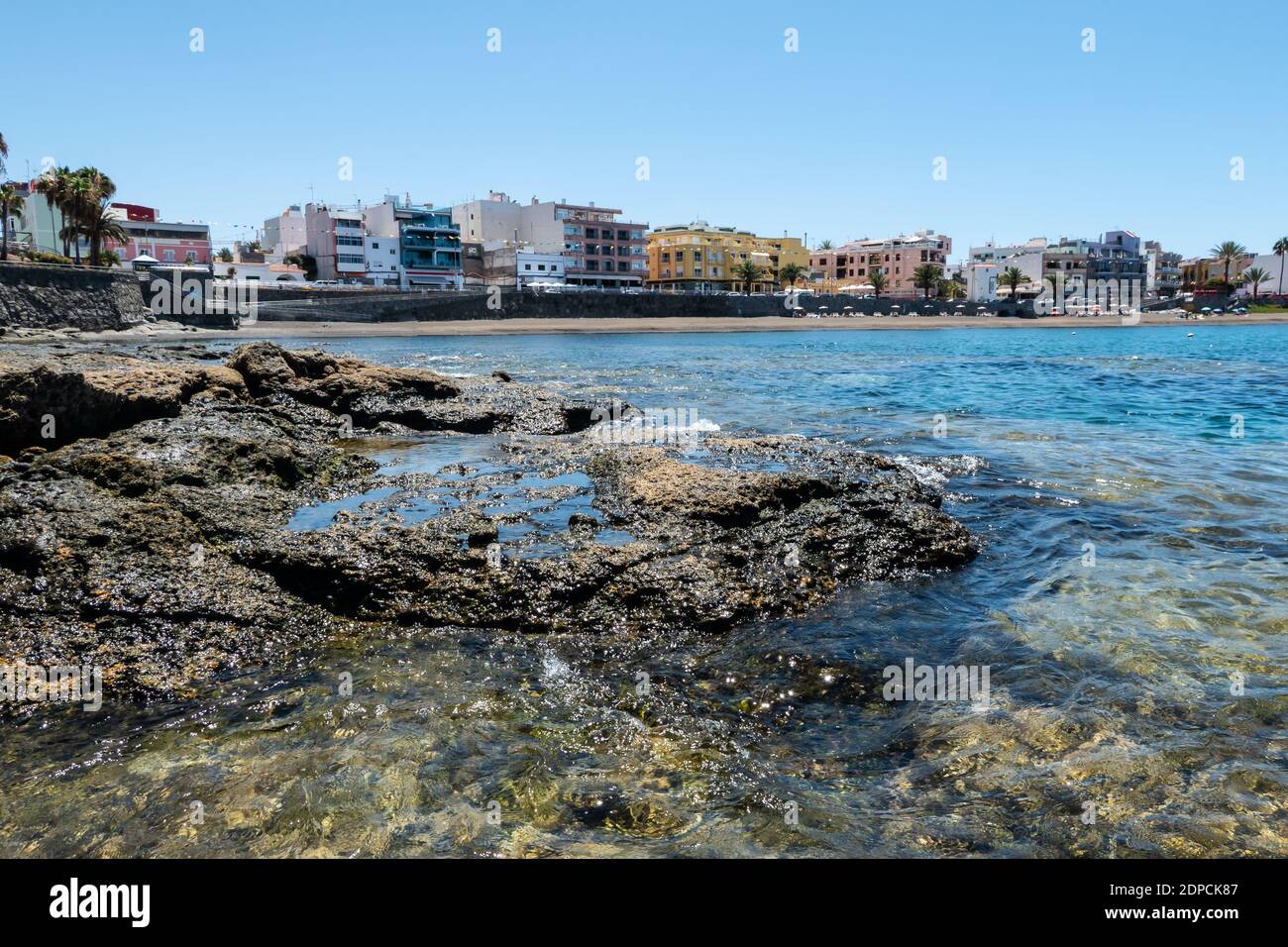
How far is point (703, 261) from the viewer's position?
5399 inches

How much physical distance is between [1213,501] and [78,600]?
13.1 m

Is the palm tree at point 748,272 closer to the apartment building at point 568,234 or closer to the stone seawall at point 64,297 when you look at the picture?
the apartment building at point 568,234

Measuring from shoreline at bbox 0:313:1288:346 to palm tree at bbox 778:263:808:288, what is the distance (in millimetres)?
30483

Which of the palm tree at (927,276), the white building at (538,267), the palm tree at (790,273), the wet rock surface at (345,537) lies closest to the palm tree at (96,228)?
the white building at (538,267)

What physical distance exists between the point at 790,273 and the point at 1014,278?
36.9m

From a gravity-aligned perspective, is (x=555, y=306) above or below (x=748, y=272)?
below

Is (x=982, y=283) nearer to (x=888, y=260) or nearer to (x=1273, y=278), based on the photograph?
(x=888, y=260)

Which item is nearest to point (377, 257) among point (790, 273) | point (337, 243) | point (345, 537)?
point (337, 243)

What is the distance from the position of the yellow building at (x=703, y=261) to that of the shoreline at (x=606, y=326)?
96.1ft

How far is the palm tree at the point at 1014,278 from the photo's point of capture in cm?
13125

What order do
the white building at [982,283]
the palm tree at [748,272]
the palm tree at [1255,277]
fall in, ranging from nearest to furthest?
the palm tree at [748,272]
the palm tree at [1255,277]
the white building at [982,283]

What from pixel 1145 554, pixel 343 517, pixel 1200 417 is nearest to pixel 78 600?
pixel 343 517

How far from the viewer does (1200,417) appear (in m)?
21.2
